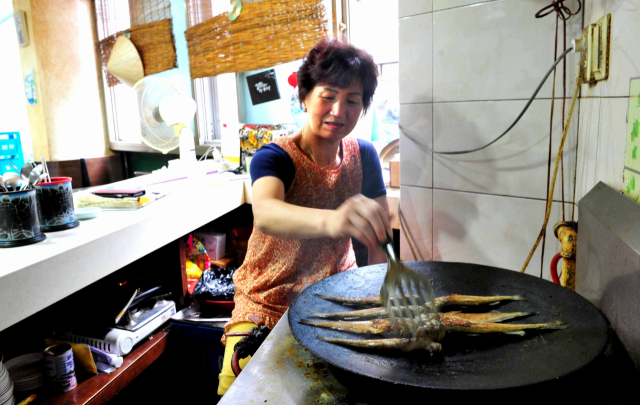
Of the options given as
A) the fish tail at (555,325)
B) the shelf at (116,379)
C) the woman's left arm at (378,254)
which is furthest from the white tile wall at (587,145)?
the shelf at (116,379)

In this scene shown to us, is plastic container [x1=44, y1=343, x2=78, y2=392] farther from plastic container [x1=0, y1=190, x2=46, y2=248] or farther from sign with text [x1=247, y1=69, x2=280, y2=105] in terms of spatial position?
sign with text [x1=247, y1=69, x2=280, y2=105]

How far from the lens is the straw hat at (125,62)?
3.62m

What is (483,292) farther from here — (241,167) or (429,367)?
(241,167)

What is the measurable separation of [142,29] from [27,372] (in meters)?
2.95

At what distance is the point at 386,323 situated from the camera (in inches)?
28.8

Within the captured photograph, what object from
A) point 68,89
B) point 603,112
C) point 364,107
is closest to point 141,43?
point 68,89

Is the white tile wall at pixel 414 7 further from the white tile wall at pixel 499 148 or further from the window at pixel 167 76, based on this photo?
the window at pixel 167 76

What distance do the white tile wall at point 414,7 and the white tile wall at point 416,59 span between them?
16 mm

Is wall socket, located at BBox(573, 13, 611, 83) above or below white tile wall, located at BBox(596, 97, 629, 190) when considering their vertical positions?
above

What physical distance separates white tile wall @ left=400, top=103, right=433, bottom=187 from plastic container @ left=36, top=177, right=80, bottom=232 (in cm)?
120

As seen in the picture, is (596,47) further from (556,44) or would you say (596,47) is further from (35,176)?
(35,176)

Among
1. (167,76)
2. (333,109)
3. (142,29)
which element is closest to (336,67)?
(333,109)

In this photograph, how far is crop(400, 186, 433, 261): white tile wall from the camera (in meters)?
1.54

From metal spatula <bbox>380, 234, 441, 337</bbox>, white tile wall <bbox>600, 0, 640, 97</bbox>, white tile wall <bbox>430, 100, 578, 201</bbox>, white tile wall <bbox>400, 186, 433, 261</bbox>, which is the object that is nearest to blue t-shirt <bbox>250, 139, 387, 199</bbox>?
white tile wall <bbox>400, 186, 433, 261</bbox>
